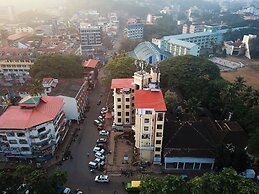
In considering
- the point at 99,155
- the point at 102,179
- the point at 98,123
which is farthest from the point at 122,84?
the point at 102,179

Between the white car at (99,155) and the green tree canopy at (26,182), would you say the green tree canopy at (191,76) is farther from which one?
the green tree canopy at (26,182)

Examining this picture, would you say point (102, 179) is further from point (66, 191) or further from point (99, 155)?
point (99, 155)

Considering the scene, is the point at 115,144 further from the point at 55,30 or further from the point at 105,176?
the point at 55,30

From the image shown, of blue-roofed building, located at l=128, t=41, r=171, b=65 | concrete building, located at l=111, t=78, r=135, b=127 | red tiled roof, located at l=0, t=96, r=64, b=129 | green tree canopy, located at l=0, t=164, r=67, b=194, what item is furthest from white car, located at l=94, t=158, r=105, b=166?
blue-roofed building, located at l=128, t=41, r=171, b=65

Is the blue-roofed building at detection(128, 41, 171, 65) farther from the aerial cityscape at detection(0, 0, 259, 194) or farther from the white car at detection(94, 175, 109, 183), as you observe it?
the white car at detection(94, 175, 109, 183)

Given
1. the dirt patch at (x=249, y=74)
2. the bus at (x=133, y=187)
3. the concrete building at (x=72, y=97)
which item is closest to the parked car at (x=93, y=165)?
the bus at (x=133, y=187)
